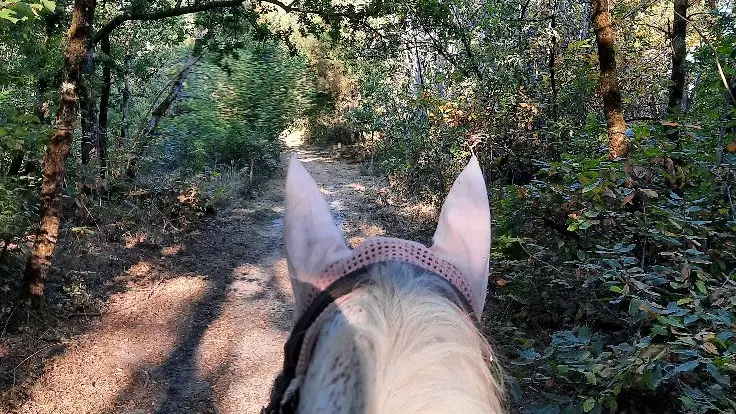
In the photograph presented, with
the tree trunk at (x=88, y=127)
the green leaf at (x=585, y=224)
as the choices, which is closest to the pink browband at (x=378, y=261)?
the green leaf at (x=585, y=224)

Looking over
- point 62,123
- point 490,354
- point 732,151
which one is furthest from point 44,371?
point 732,151

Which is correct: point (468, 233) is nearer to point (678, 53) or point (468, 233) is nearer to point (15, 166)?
point (678, 53)

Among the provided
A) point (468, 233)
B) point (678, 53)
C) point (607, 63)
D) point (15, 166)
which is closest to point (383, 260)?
point (468, 233)

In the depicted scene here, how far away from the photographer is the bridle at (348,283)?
2.98 feet

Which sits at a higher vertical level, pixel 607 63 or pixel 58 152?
pixel 607 63

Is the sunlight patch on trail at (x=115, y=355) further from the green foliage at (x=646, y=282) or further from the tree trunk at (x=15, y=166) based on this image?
the green foliage at (x=646, y=282)

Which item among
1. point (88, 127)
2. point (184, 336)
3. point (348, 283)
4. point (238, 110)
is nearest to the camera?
point (348, 283)

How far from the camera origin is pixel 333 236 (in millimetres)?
1034

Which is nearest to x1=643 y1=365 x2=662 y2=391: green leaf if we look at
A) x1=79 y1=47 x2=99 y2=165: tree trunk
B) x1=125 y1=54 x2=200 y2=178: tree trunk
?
x1=79 y1=47 x2=99 y2=165: tree trunk

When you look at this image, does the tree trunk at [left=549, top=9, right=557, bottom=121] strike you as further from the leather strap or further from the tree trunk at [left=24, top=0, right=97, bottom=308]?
the leather strap

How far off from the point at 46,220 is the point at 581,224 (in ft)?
14.3

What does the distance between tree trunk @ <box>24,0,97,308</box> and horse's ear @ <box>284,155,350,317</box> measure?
427 cm

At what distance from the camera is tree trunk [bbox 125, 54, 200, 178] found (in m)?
8.00

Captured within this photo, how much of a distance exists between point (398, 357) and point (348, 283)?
25cm
